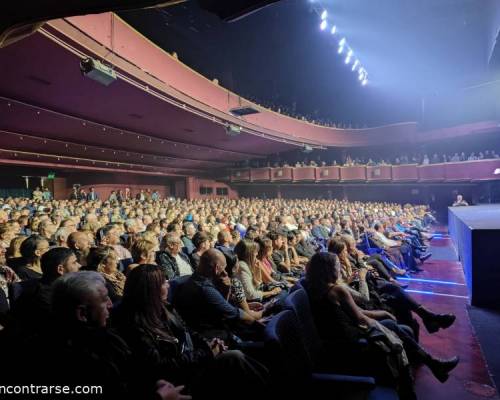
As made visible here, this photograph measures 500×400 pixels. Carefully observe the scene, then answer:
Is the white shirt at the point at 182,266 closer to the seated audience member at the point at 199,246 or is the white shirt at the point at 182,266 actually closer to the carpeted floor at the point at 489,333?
the seated audience member at the point at 199,246

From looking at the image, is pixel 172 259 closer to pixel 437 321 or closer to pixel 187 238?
pixel 187 238

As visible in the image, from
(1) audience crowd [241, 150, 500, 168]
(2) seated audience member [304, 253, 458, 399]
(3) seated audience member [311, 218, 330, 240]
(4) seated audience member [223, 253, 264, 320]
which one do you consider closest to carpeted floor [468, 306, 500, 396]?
(2) seated audience member [304, 253, 458, 399]

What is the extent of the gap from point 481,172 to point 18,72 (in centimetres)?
1303

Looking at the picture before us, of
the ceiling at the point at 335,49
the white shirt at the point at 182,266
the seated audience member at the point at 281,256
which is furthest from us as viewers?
the ceiling at the point at 335,49

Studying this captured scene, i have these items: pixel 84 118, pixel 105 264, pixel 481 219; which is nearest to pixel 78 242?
pixel 105 264

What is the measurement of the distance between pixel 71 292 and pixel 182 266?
1691mm

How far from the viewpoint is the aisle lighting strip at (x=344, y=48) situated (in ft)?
29.1

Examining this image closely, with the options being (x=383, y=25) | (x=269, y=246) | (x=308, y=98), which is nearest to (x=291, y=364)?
(x=269, y=246)

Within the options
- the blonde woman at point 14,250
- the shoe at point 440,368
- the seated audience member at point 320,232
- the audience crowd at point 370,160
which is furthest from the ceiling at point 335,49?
the shoe at point 440,368

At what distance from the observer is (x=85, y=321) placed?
→ 1.06 meters

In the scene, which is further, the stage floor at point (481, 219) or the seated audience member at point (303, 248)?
the seated audience member at point (303, 248)

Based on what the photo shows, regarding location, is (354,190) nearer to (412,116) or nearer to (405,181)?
(405,181)

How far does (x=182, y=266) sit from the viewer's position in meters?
2.74

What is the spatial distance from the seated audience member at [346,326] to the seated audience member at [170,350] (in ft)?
1.75
